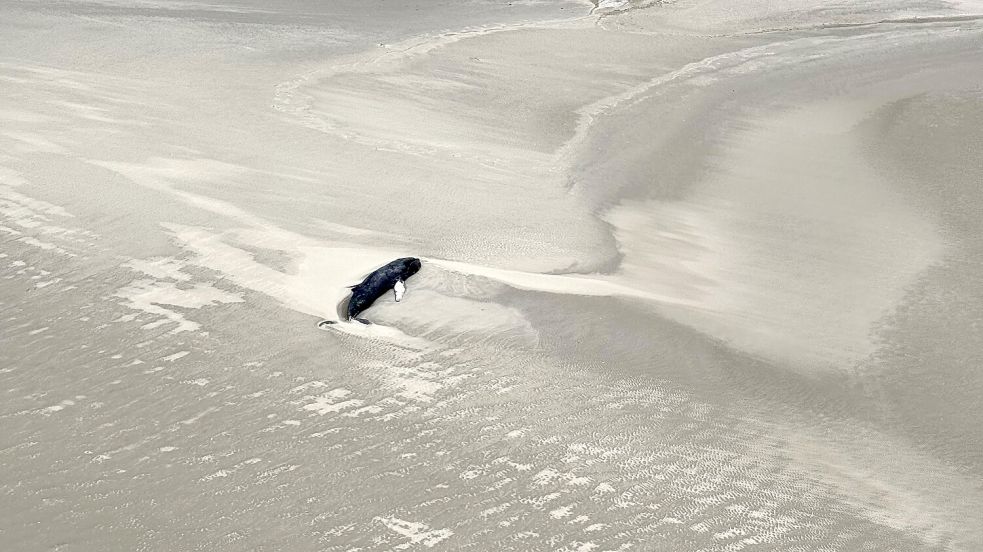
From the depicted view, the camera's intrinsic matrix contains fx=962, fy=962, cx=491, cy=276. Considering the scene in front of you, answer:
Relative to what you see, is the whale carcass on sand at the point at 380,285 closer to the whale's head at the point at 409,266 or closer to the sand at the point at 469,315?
the whale's head at the point at 409,266

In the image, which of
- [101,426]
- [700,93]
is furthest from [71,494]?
[700,93]

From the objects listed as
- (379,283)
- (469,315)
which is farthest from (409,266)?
(469,315)

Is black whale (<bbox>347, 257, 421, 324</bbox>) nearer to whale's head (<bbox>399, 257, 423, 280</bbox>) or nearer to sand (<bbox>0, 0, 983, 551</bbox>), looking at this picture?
whale's head (<bbox>399, 257, 423, 280</bbox>)

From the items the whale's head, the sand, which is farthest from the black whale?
the sand

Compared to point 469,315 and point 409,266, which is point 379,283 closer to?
point 409,266

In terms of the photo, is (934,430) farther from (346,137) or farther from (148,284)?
(346,137)

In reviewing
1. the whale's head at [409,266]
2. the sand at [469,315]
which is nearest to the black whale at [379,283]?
the whale's head at [409,266]
